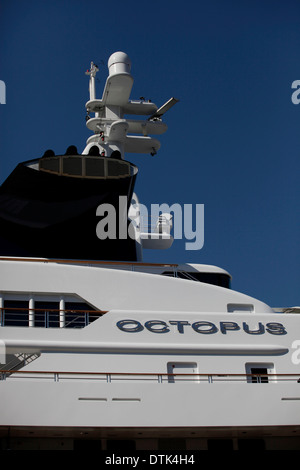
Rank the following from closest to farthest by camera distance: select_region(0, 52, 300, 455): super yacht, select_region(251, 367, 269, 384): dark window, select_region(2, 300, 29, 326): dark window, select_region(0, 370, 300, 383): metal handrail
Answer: select_region(0, 52, 300, 455): super yacht → select_region(0, 370, 300, 383): metal handrail → select_region(2, 300, 29, 326): dark window → select_region(251, 367, 269, 384): dark window

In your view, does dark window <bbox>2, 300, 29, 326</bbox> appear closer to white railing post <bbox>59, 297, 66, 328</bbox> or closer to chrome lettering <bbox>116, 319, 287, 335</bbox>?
white railing post <bbox>59, 297, 66, 328</bbox>

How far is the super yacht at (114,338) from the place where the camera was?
39.5 ft

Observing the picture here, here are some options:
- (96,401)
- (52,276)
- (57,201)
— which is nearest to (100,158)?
(57,201)

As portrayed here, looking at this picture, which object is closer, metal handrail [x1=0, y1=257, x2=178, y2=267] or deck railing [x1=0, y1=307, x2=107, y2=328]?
deck railing [x1=0, y1=307, x2=107, y2=328]

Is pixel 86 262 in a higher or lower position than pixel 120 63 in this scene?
lower

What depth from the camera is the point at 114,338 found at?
534 inches

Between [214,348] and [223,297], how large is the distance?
1.80m

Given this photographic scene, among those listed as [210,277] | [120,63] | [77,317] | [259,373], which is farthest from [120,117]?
[259,373]

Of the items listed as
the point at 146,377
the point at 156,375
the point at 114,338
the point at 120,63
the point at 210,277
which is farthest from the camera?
the point at 120,63

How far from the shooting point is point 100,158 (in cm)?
1667

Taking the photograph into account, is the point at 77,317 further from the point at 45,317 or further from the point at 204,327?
the point at 204,327

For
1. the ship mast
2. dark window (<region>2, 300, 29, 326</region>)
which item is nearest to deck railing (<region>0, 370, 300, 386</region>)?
dark window (<region>2, 300, 29, 326</region>)

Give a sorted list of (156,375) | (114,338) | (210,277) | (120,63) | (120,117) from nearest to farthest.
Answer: (156,375) → (114,338) → (210,277) → (120,63) → (120,117)

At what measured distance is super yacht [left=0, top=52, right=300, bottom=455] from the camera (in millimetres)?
12055
